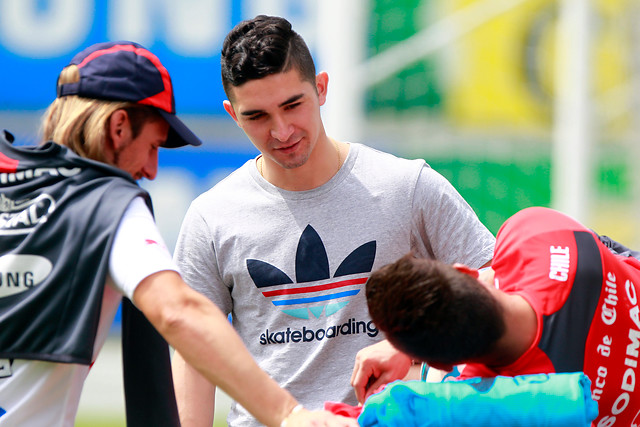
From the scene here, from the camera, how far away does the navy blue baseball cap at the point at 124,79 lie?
6.99 ft

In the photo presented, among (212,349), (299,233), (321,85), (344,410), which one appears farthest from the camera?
(321,85)

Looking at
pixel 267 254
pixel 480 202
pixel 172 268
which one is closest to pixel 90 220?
pixel 172 268

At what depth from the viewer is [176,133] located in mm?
2289

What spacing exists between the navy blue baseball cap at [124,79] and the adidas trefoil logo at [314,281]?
1.78ft

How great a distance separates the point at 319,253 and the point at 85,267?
0.85 m

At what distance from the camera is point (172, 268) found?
1889 mm

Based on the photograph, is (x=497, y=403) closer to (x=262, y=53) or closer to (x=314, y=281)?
(x=314, y=281)

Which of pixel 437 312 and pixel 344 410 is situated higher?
pixel 437 312

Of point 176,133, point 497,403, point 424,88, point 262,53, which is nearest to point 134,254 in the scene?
point 176,133

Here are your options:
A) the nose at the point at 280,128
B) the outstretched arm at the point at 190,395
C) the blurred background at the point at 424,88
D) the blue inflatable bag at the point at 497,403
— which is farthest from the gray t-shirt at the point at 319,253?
the blurred background at the point at 424,88

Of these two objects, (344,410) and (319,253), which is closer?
(344,410)

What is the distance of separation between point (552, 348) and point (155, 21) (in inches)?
264

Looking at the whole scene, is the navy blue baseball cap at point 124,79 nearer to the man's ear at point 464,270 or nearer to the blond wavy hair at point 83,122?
the blond wavy hair at point 83,122

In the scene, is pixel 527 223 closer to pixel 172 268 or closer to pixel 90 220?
pixel 172 268
